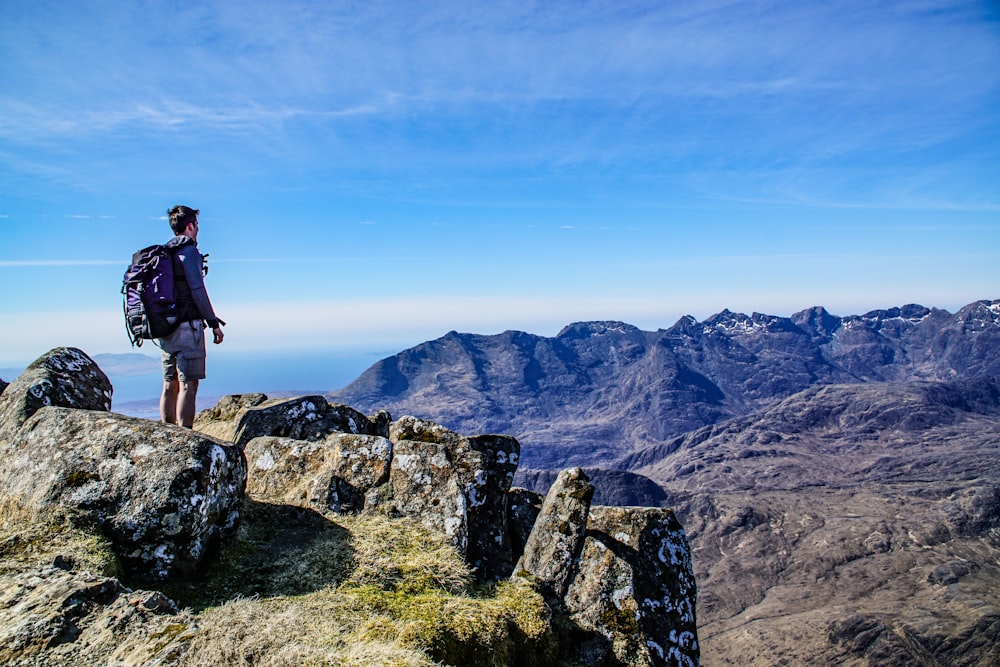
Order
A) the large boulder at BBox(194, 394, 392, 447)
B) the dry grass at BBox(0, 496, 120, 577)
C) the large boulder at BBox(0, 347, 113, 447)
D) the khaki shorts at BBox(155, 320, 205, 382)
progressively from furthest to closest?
the large boulder at BBox(194, 394, 392, 447) → the khaki shorts at BBox(155, 320, 205, 382) → the large boulder at BBox(0, 347, 113, 447) → the dry grass at BBox(0, 496, 120, 577)

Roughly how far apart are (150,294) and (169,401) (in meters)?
3.54

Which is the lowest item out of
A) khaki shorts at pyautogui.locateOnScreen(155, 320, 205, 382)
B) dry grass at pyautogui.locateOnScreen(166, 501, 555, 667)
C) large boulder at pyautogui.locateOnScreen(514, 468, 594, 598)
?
large boulder at pyautogui.locateOnScreen(514, 468, 594, 598)

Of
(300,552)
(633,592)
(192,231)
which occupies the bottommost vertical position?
(633,592)

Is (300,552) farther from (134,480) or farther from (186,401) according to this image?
(186,401)

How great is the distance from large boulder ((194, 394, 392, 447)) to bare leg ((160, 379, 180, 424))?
233 centimetres

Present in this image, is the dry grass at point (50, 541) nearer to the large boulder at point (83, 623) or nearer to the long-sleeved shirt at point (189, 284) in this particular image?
the large boulder at point (83, 623)

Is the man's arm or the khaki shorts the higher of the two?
the man's arm

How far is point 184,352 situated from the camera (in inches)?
645

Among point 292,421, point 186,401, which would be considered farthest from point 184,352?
point 292,421

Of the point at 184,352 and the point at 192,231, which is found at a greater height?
the point at 192,231

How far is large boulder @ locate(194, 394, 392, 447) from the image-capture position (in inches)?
775

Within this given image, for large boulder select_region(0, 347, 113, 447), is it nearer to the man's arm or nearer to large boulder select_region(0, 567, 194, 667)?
the man's arm

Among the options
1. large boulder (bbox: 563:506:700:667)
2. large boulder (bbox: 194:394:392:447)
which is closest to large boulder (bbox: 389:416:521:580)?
large boulder (bbox: 563:506:700:667)

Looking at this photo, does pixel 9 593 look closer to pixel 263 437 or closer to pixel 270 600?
pixel 270 600
